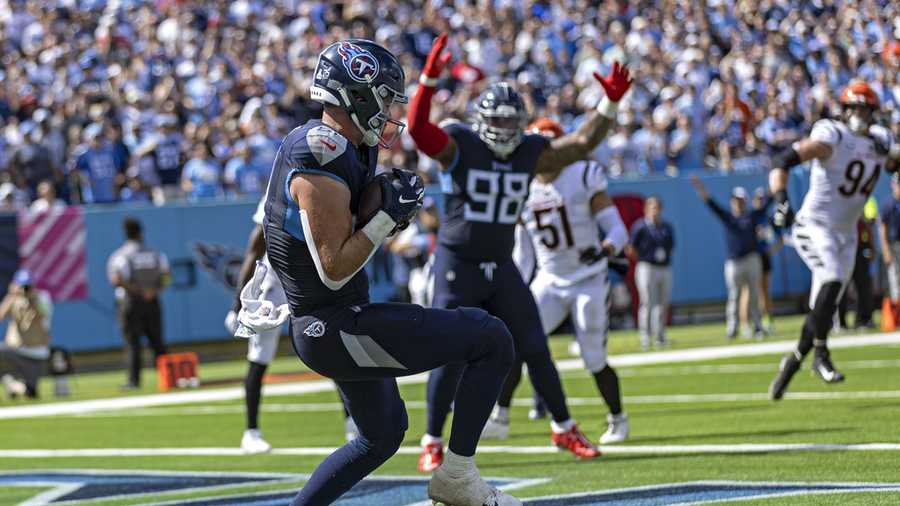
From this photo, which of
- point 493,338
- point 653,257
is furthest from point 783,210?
point 653,257

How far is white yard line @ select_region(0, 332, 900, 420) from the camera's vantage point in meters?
14.8

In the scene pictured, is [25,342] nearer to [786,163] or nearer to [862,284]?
[862,284]

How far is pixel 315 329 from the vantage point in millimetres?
5637

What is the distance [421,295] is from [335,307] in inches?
456

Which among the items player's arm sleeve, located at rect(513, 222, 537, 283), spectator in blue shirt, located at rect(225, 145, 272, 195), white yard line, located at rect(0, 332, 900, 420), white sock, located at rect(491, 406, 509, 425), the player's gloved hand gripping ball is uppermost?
the player's gloved hand gripping ball

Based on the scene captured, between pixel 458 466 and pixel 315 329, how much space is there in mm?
797

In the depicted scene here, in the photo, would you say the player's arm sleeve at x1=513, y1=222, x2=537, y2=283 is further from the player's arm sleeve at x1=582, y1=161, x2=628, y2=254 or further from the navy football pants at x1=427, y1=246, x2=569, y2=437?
the navy football pants at x1=427, y1=246, x2=569, y2=437

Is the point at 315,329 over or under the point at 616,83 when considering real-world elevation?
under

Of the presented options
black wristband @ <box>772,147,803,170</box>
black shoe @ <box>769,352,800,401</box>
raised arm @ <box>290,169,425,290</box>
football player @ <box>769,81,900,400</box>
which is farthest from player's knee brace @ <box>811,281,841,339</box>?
raised arm @ <box>290,169,425,290</box>

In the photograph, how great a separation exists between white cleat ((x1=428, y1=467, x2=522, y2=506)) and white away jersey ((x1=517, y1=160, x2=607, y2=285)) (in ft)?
12.9

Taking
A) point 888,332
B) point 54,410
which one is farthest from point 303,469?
point 888,332

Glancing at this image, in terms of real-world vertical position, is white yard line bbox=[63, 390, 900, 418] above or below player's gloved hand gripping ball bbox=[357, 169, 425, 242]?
below

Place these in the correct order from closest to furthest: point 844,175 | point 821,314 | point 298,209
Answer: point 298,209 → point 821,314 → point 844,175

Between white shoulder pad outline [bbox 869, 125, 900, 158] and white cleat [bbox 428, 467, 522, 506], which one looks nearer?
white cleat [bbox 428, 467, 522, 506]
